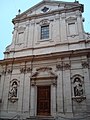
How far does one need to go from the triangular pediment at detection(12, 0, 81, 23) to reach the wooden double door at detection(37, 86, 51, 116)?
25.2 feet

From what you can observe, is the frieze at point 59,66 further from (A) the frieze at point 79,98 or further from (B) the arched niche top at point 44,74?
(A) the frieze at point 79,98

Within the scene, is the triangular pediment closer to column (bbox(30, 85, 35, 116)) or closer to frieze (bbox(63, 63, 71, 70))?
frieze (bbox(63, 63, 71, 70))

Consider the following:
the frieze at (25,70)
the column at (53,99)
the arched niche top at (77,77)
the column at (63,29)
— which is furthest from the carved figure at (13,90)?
the column at (63,29)

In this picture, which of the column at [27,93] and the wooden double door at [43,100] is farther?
the column at [27,93]

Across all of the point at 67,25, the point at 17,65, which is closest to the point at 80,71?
the point at 67,25

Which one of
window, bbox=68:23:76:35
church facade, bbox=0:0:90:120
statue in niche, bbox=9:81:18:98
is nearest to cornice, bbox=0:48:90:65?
church facade, bbox=0:0:90:120

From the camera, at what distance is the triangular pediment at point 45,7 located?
14763 millimetres

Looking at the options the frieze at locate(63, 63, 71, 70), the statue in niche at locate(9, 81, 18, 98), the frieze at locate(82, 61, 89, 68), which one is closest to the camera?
the frieze at locate(82, 61, 89, 68)

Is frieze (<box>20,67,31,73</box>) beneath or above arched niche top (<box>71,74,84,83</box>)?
above

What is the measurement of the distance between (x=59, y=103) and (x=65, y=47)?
4.42 m

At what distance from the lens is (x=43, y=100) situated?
11805mm

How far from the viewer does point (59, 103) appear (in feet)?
36.1

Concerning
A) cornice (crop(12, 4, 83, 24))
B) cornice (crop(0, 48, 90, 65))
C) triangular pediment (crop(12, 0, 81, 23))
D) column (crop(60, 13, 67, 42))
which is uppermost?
triangular pediment (crop(12, 0, 81, 23))

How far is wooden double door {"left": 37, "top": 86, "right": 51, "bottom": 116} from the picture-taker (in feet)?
37.4
